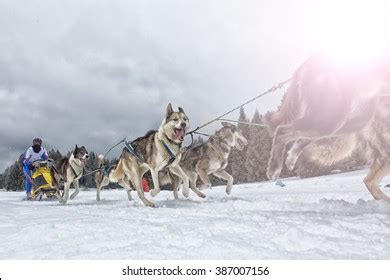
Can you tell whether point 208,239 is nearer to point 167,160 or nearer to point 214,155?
point 167,160

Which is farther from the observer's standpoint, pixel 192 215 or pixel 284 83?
pixel 284 83

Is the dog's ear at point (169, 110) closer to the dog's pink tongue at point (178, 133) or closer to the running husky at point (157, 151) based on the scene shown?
the running husky at point (157, 151)

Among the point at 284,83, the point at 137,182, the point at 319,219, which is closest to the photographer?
the point at 319,219

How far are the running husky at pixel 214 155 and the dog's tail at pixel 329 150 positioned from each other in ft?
9.38

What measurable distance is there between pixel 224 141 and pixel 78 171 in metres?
3.32

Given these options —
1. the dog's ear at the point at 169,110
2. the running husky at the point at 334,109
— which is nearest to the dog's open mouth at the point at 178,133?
the dog's ear at the point at 169,110

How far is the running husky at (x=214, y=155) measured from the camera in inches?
368

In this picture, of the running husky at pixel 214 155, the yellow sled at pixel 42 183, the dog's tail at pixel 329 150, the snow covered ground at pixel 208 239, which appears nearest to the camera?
the snow covered ground at pixel 208 239

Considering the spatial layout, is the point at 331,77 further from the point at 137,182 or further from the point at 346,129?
the point at 137,182

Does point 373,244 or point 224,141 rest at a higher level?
point 224,141

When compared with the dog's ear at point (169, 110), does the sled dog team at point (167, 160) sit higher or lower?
lower

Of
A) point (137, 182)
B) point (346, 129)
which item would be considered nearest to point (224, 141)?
point (137, 182)

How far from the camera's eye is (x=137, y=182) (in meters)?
7.31

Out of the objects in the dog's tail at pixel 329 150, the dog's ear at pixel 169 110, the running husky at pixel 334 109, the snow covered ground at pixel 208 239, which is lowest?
the snow covered ground at pixel 208 239
